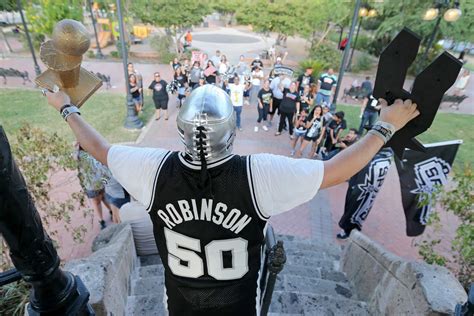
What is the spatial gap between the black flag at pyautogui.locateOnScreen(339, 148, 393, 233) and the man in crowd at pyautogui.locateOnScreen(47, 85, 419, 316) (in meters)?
4.01

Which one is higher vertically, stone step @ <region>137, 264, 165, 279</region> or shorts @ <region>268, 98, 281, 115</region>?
stone step @ <region>137, 264, 165, 279</region>

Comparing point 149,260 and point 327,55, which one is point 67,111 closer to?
point 149,260

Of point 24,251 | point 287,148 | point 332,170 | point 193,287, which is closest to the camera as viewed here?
point 24,251

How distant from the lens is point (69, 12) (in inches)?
618

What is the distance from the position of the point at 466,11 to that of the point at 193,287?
20.5 meters

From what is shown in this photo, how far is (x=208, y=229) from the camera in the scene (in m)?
1.61

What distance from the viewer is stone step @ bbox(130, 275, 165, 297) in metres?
3.63

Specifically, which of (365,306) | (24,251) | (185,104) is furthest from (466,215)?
(24,251)

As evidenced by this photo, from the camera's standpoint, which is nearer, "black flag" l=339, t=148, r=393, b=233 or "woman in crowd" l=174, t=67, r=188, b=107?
"black flag" l=339, t=148, r=393, b=233

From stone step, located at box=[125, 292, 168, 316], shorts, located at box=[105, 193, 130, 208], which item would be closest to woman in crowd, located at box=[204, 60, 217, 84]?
shorts, located at box=[105, 193, 130, 208]

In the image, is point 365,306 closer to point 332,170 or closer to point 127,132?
point 332,170

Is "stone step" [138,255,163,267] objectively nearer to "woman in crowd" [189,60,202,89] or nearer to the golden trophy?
the golden trophy

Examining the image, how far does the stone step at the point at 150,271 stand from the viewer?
13.2 feet

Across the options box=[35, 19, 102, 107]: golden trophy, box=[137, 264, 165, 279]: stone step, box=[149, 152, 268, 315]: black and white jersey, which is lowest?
box=[137, 264, 165, 279]: stone step
